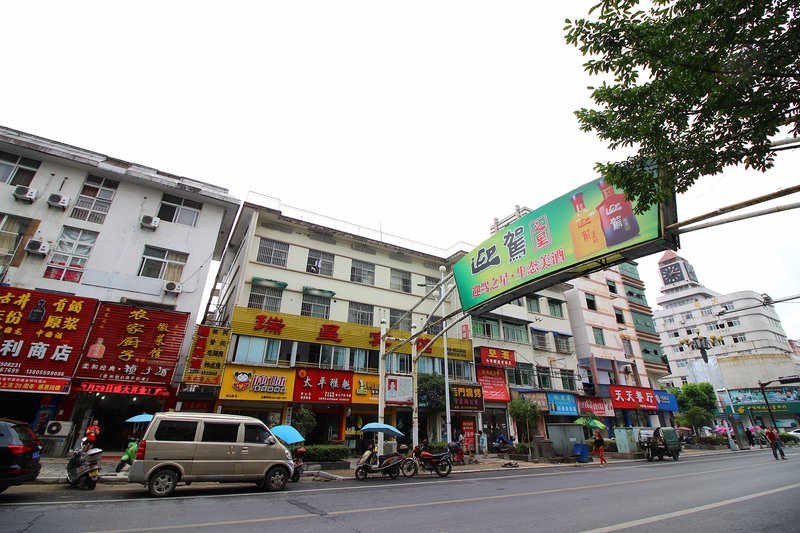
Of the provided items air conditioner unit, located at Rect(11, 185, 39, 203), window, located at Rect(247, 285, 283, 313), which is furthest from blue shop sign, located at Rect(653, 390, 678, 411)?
air conditioner unit, located at Rect(11, 185, 39, 203)

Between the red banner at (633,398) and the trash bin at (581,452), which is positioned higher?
the red banner at (633,398)

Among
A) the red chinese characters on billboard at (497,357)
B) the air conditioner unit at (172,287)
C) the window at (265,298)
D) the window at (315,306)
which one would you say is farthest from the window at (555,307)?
the air conditioner unit at (172,287)

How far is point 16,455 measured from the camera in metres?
7.51

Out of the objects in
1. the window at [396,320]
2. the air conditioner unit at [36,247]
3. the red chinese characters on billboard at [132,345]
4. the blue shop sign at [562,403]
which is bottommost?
the blue shop sign at [562,403]

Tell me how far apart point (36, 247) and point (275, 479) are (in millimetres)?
17544

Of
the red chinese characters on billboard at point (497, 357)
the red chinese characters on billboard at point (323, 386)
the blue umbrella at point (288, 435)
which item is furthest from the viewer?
the red chinese characters on billboard at point (497, 357)

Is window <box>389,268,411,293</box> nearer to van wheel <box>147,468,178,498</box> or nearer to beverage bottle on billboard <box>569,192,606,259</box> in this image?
beverage bottle on billboard <box>569,192,606,259</box>

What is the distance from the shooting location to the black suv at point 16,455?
7.37 m

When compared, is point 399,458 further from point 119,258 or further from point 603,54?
Result: point 119,258

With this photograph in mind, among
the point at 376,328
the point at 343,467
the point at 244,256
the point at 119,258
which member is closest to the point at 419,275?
the point at 376,328

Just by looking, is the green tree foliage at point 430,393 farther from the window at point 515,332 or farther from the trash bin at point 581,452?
the window at point 515,332

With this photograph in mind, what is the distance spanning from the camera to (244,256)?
922 inches

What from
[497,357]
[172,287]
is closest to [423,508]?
[172,287]

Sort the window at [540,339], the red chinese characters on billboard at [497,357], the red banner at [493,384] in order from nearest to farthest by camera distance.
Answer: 1. the red banner at [493,384]
2. the red chinese characters on billboard at [497,357]
3. the window at [540,339]
